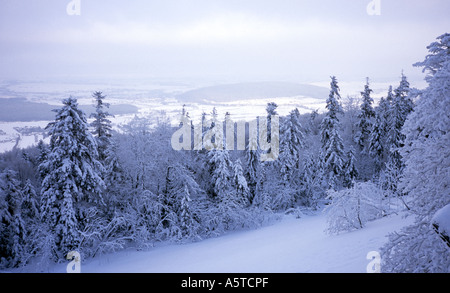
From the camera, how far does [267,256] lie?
15.0 m

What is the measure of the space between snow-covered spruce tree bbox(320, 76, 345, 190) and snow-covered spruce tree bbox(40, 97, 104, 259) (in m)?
25.6

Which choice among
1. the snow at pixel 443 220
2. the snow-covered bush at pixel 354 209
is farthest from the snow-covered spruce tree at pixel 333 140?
the snow at pixel 443 220

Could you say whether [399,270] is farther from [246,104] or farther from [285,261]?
[246,104]

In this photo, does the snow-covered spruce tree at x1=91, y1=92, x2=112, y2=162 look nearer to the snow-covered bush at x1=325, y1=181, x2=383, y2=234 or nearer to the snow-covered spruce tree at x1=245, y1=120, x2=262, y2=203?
the snow-covered spruce tree at x1=245, y1=120, x2=262, y2=203

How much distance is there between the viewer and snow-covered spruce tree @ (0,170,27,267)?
2136 centimetres

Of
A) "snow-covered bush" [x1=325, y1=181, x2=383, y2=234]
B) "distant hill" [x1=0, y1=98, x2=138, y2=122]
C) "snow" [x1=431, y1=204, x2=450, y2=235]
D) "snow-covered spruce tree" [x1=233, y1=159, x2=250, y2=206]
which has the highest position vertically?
"distant hill" [x1=0, y1=98, x2=138, y2=122]

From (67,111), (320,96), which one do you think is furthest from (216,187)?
(320,96)

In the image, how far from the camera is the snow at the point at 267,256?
11046mm

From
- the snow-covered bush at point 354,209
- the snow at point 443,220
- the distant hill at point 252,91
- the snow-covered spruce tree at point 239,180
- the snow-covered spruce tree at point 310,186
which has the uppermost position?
the distant hill at point 252,91

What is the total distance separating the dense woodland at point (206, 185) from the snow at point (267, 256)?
1.03m

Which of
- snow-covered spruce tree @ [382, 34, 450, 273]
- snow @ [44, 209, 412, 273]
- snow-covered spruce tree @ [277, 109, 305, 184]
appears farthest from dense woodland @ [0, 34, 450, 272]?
snow @ [44, 209, 412, 273]

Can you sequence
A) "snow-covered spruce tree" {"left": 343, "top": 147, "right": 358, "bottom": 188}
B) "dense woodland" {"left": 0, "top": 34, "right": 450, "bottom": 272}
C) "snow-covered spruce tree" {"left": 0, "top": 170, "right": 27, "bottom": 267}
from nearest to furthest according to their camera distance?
"dense woodland" {"left": 0, "top": 34, "right": 450, "bottom": 272} → "snow-covered spruce tree" {"left": 0, "top": 170, "right": 27, "bottom": 267} → "snow-covered spruce tree" {"left": 343, "top": 147, "right": 358, "bottom": 188}

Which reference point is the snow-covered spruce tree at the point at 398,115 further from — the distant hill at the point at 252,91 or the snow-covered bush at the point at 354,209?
the snow-covered bush at the point at 354,209

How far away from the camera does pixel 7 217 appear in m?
21.1
